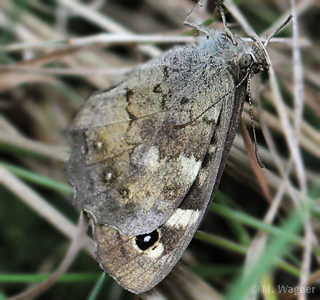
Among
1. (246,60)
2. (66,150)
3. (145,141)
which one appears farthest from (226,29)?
(66,150)

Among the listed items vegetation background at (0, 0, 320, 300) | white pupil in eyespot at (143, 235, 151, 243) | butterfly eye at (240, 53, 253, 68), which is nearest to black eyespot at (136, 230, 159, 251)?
white pupil in eyespot at (143, 235, 151, 243)

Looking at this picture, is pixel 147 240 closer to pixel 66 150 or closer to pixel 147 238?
pixel 147 238

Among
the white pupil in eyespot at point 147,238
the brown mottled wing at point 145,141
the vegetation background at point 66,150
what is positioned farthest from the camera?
the vegetation background at point 66,150

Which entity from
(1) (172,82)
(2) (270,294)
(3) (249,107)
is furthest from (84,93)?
(2) (270,294)

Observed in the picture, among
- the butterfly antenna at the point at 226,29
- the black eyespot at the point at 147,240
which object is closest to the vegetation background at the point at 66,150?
the butterfly antenna at the point at 226,29

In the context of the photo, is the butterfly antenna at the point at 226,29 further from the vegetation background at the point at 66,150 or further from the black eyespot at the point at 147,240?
the black eyespot at the point at 147,240

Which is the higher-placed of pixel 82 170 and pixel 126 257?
pixel 82 170

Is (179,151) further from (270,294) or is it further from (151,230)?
(270,294)
